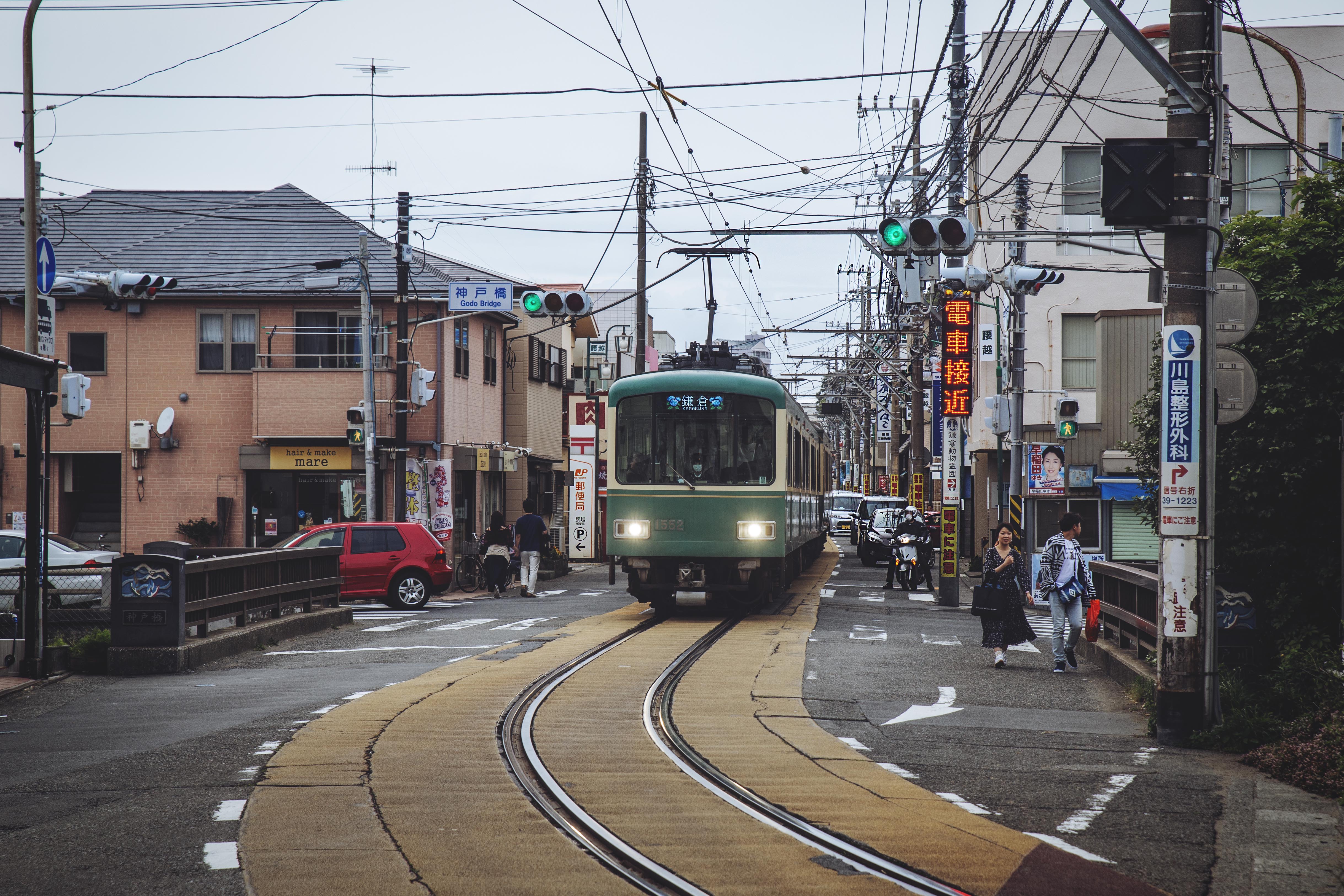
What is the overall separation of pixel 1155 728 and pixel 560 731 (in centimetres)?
429

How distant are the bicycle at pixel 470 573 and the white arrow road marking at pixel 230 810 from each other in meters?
20.4

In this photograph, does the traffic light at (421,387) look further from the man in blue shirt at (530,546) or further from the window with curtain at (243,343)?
the man in blue shirt at (530,546)

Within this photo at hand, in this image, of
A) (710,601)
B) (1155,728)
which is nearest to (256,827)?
(1155,728)

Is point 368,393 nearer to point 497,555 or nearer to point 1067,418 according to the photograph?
point 497,555

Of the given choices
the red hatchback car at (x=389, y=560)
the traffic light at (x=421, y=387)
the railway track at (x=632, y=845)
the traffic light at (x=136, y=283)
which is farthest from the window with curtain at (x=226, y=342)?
the railway track at (x=632, y=845)

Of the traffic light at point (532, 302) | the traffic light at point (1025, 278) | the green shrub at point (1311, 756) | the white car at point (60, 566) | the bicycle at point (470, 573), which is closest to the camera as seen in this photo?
the green shrub at point (1311, 756)

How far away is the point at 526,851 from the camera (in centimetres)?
582

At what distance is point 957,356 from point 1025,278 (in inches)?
234

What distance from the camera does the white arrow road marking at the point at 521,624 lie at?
17.8m

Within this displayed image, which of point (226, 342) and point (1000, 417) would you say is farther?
point (226, 342)

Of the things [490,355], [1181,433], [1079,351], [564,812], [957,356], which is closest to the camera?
[564,812]

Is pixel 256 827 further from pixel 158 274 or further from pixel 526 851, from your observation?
pixel 158 274

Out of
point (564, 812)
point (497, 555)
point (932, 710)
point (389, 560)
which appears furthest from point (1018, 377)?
point (564, 812)

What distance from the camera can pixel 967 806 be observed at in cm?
701
